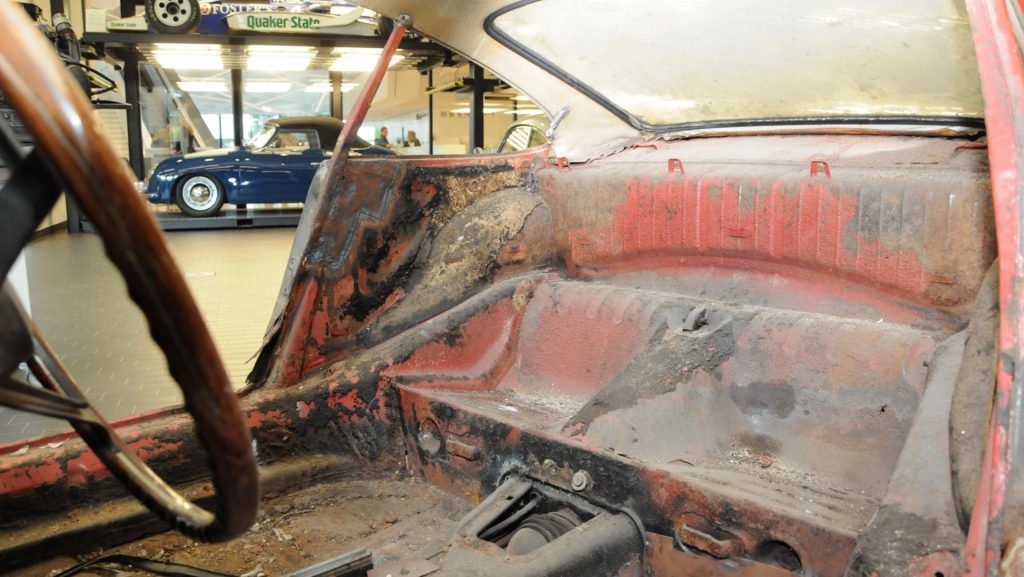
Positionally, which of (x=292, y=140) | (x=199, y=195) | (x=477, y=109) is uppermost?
(x=477, y=109)

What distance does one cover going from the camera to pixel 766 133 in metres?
2.35

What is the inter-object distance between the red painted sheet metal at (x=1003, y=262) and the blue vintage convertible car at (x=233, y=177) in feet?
33.7

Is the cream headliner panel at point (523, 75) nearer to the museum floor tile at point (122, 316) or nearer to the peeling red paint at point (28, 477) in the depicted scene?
the museum floor tile at point (122, 316)

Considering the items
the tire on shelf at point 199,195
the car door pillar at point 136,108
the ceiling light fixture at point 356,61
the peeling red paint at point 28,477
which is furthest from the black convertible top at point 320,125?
the peeling red paint at point 28,477

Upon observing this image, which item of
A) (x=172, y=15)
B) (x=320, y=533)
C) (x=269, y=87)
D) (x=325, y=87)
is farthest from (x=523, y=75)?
(x=269, y=87)

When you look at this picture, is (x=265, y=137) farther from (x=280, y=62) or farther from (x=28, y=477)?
(x=28, y=477)

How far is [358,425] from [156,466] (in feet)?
1.78

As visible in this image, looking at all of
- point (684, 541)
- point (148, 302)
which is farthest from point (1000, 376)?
point (148, 302)

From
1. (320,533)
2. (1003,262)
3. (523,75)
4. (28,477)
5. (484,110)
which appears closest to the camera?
(1003,262)

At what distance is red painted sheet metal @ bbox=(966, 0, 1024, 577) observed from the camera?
109 centimetres

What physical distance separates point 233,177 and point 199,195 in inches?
21.2

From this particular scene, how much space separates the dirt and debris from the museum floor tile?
0.46 metres

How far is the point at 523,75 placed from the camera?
2.81 m

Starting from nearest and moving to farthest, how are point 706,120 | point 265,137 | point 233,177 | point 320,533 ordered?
point 320,533
point 706,120
point 233,177
point 265,137
